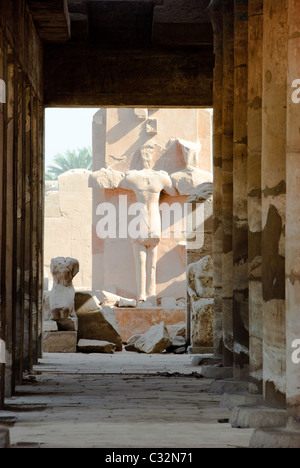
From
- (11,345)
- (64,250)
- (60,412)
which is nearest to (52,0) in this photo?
(11,345)

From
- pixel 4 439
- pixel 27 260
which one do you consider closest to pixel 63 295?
pixel 27 260

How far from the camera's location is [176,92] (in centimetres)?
1279

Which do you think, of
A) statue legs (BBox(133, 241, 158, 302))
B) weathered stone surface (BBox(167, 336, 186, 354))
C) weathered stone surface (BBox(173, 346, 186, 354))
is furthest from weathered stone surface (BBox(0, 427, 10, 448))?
statue legs (BBox(133, 241, 158, 302))

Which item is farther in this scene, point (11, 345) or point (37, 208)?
point (37, 208)

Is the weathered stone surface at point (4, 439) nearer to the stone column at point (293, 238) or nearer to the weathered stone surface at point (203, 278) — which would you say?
the stone column at point (293, 238)

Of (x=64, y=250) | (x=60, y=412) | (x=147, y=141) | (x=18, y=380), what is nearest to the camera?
(x=60, y=412)

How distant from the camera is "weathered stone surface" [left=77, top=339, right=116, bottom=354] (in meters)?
14.1

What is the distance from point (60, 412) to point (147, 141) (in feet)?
72.4

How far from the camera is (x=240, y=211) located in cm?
833

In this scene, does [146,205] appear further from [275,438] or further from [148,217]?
[275,438]

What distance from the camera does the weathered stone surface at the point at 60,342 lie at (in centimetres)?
1401

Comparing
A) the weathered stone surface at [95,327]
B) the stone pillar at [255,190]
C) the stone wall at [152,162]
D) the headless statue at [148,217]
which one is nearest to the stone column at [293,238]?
the stone pillar at [255,190]

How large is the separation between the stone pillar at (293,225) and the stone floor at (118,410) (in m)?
0.50

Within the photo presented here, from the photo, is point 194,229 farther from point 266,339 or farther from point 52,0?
point 266,339
